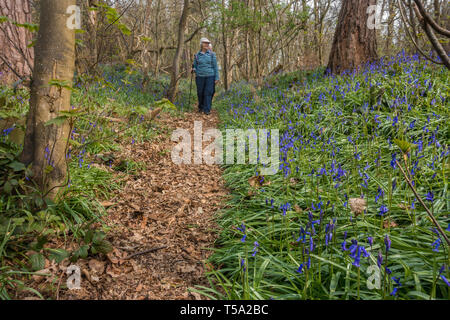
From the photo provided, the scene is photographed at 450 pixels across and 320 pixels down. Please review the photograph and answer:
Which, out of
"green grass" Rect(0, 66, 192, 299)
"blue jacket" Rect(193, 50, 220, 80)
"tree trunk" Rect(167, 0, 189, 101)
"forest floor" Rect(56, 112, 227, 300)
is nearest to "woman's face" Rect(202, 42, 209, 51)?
"blue jacket" Rect(193, 50, 220, 80)

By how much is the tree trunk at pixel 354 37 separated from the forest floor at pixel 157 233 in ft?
14.6

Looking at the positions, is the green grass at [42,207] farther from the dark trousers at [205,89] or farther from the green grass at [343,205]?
the dark trousers at [205,89]

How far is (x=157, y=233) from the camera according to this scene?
2469mm

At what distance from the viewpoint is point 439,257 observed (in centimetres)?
154

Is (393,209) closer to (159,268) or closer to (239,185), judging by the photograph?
(239,185)

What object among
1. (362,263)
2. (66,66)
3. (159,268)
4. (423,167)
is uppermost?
(66,66)

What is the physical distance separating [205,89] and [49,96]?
6040 millimetres

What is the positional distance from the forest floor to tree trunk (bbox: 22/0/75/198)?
0.70 metres

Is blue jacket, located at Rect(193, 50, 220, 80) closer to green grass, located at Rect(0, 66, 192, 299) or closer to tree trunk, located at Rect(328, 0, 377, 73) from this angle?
tree trunk, located at Rect(328, 0, 377, 73)

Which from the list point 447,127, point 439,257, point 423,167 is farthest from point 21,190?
point 447,127

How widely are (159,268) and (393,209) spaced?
197 cm

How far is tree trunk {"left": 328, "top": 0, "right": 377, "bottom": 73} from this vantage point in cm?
589

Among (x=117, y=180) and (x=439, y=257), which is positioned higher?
(x=117, y=180)

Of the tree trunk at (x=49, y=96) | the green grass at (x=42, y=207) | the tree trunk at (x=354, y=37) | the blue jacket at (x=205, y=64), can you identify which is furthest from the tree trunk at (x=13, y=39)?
the tree trunk at (x=354, y=37)
